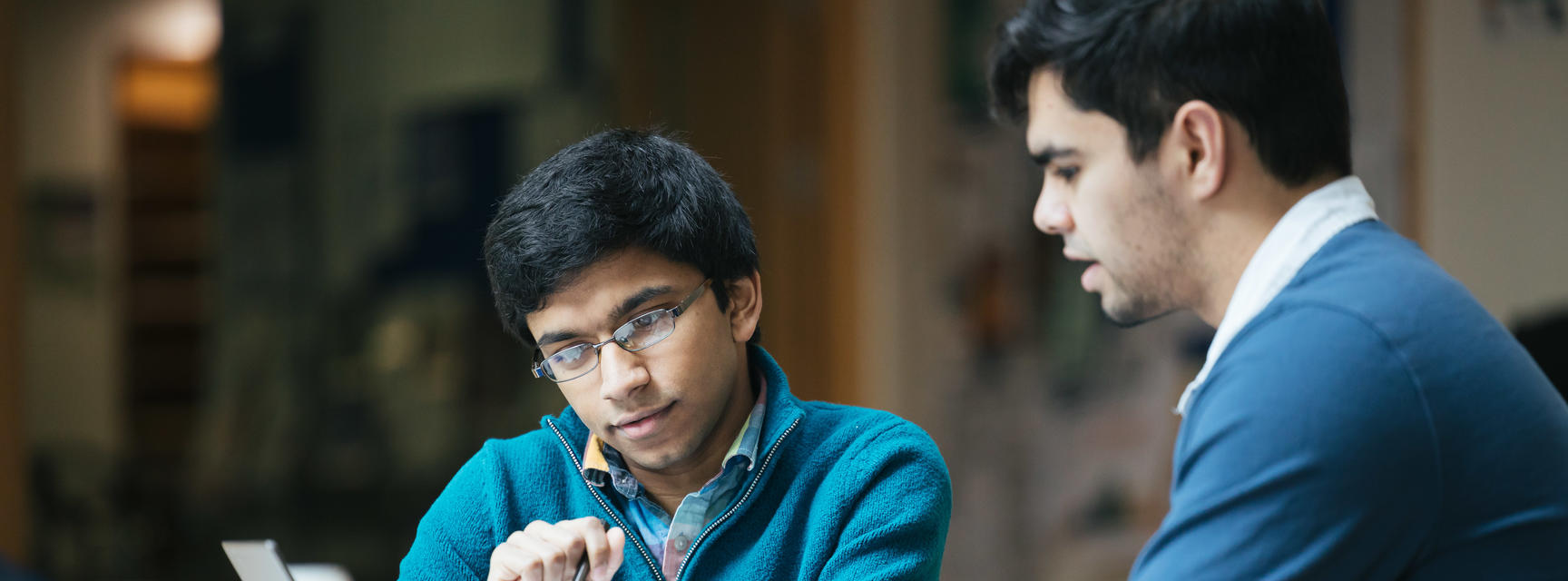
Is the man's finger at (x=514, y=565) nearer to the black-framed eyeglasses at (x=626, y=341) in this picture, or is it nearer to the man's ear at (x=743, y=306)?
the black-framed eyeglasses at (x=626, y=341)

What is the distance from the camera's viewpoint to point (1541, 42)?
291 centimetres

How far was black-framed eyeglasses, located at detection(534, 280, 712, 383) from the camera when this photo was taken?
1203 mm

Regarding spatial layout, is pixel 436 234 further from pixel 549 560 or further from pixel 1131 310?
pixel 1131 310

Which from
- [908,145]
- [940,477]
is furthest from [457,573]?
[908,145]

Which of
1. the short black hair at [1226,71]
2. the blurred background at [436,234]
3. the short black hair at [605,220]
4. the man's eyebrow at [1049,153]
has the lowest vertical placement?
the blurred background at [436,234]

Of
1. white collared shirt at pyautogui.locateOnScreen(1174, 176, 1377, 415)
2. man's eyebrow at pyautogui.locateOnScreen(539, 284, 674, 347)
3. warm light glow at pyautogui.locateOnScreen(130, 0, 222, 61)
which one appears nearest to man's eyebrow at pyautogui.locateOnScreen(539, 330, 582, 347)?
man's eyebrow at pyautogui.locateOnScreen(539, 284, 674, 347)

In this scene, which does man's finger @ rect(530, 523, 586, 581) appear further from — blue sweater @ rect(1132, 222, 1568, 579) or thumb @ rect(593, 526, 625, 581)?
blue sweater @ rect(1132, 222, 1568, 579)

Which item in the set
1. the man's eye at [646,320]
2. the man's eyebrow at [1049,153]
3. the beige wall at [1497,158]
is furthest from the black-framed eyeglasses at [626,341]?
the beige wall at [1497,158]

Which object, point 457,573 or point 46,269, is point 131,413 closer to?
point 46,269

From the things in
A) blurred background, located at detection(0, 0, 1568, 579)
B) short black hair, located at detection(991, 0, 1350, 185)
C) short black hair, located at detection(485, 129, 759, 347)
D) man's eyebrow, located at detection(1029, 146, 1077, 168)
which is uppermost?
short black hair, located at detection(991, 0, 1350, 185)

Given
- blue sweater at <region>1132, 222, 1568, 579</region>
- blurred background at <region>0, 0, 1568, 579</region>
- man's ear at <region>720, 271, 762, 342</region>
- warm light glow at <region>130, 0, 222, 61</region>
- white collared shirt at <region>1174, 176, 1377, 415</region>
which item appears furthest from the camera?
warm light glow at <region>130, 0, 222, 61</region>

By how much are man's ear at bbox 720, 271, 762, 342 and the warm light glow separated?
3881 millimetres

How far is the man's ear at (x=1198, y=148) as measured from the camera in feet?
3.53

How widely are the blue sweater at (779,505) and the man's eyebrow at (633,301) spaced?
0.17m
